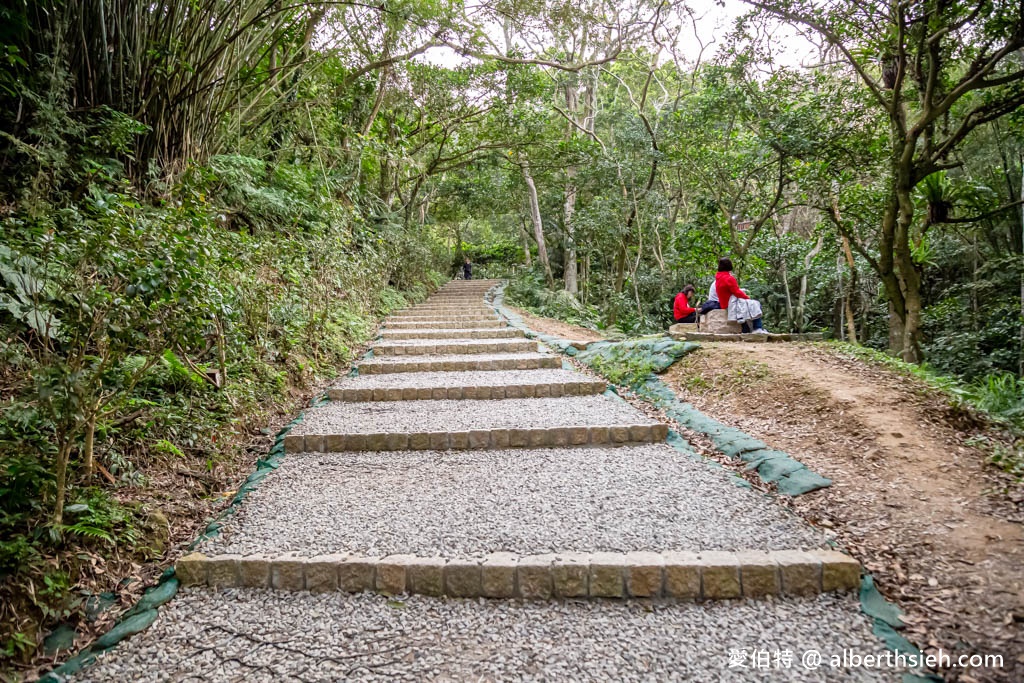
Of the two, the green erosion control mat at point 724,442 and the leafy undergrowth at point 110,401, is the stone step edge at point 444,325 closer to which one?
the green erosion control mat at point 724,442

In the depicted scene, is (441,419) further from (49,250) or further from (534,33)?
(534,33)

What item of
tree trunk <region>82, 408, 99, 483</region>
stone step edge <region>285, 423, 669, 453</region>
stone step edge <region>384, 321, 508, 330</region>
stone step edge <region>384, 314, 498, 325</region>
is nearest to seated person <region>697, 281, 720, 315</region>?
stone step edge <region>384, 321, 508, 330</region>

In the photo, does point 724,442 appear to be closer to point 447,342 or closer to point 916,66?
point 447,342

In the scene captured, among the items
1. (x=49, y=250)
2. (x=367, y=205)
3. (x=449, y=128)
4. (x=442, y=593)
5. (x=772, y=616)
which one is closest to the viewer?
(x=772, y=616)

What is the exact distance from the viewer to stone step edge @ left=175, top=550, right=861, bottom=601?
1.74 meters

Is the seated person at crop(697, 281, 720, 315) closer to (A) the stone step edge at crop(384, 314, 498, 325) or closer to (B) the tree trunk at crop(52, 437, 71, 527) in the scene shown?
(A) the stone step edge at crop(384, 314, 498, 325)

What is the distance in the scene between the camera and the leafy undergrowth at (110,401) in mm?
1659

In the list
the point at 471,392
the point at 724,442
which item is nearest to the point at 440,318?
the point at 471,392

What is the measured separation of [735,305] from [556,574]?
4.63 meters

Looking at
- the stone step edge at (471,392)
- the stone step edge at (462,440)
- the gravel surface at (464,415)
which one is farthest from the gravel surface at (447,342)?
the stone step edge at (462,440)

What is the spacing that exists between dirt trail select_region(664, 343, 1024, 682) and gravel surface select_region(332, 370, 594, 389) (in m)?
1.26

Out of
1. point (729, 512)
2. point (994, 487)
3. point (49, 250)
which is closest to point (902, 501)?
point (994, 487)

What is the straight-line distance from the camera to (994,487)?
222 centimetres

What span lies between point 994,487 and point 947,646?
1.24m
